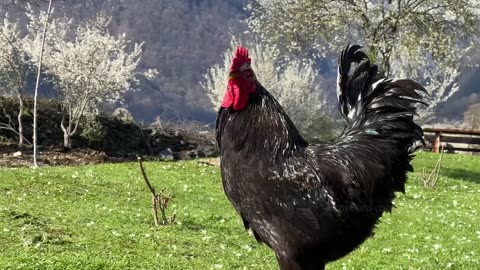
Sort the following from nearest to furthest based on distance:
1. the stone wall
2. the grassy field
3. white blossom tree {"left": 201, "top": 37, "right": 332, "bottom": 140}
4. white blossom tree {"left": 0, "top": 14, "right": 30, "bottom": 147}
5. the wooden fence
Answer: the grassy field, white blossom tree {"left": 0, "top": 14, "right": 30, "bottom": 147}, the stone wall, the wooden fence, white blossom tree {"left": 201, "top": 37, "right": 332, "bottom": 140}

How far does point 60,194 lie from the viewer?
15.6 m

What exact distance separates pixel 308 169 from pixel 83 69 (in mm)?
27816

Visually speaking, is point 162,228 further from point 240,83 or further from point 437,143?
point 437,143

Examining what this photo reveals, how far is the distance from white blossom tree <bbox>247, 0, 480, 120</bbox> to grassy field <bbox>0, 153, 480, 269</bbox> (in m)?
9.55

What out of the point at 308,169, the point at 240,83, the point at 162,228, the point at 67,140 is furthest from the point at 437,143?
the point at 240,83

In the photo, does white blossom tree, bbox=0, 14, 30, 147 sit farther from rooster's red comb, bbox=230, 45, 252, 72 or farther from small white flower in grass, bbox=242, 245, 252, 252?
rooster's red comb, bbox=230, 45, 252, 72

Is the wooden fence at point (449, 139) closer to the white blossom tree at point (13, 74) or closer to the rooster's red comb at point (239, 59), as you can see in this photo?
the white blossom tree at point (13, 74)

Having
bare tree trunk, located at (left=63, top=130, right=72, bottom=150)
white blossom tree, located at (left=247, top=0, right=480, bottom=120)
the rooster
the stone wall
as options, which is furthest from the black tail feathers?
the stone wall

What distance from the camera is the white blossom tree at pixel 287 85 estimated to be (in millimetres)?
51219

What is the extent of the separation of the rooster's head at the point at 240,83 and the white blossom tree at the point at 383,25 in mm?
21320

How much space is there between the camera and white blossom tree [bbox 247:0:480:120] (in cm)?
2708

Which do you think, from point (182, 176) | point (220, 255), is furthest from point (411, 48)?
point (220, 255)

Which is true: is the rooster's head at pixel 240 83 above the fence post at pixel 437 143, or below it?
above


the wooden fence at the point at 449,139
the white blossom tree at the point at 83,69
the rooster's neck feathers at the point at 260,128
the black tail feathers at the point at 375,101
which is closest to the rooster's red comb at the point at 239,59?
the rooster's neck feathers at the point at 260,128
